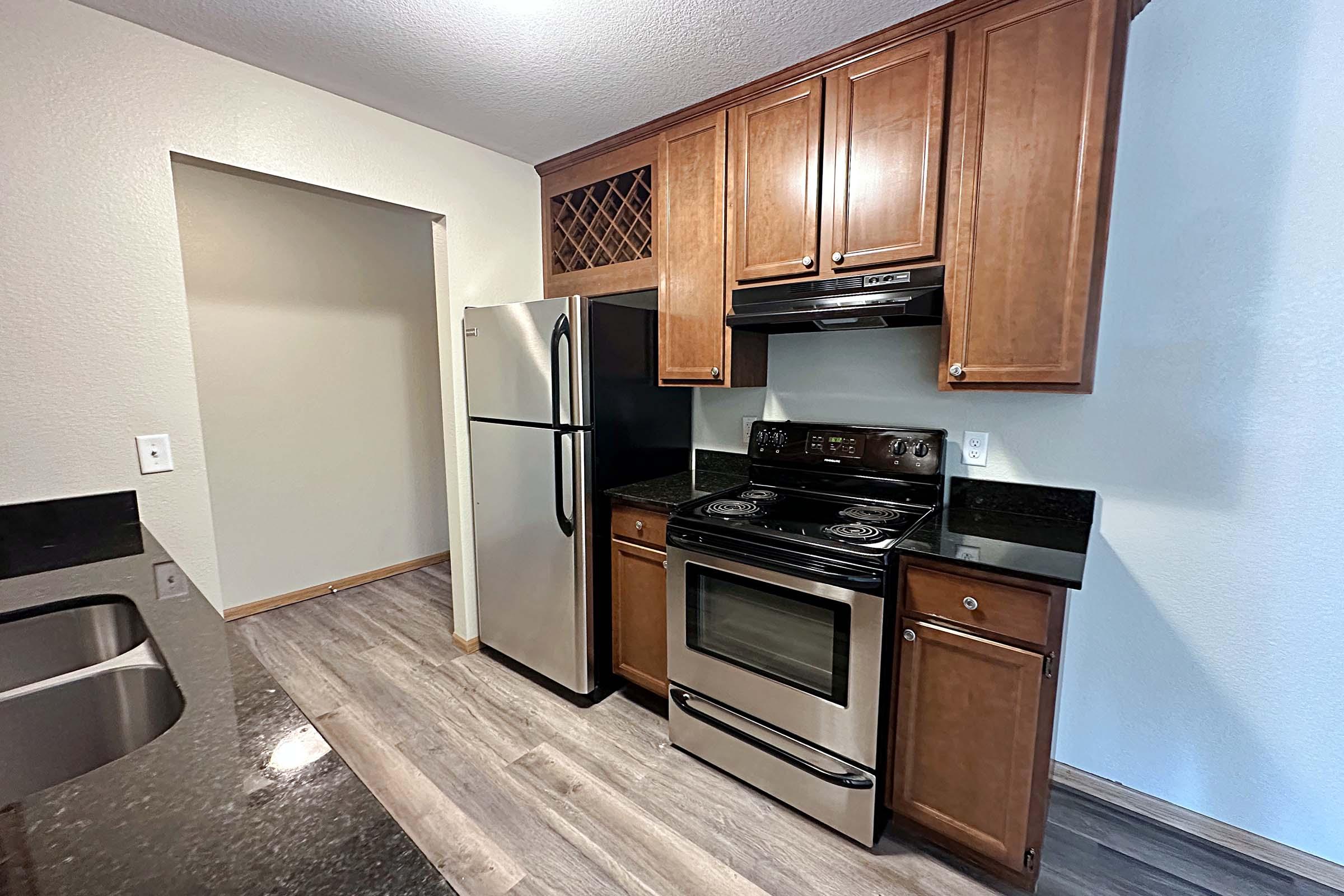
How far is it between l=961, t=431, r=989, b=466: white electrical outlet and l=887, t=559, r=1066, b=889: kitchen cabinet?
2.06ft

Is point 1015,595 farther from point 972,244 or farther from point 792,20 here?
point 792,20

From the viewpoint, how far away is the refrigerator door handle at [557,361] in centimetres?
225

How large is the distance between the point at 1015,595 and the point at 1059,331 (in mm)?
734

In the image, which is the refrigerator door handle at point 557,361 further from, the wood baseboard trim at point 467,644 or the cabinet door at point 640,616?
the wood baseboard trim at point 467,644

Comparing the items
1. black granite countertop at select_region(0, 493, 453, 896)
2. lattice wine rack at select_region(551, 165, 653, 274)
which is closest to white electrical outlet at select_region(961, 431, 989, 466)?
lattice wine rack at select_region(551, 165, 653, 274)

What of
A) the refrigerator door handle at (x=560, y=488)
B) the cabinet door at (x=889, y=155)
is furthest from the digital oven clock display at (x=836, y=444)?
the refrigerator door handle at (x=560, y=488)

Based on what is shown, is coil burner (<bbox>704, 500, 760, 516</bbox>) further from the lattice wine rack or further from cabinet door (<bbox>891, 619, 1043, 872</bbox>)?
the lattice wine rack

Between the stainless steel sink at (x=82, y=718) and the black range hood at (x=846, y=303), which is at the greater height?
the black range hood at (x=846, y=303)

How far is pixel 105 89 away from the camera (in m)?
1.71

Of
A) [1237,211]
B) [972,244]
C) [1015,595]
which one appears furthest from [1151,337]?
[1015,595]

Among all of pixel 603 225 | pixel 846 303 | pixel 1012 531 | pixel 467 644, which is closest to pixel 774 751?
pixel 1012 531

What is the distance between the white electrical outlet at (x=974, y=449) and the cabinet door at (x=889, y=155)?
660mm

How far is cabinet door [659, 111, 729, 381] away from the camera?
2.22 metres

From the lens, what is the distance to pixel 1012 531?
1.78 meters
